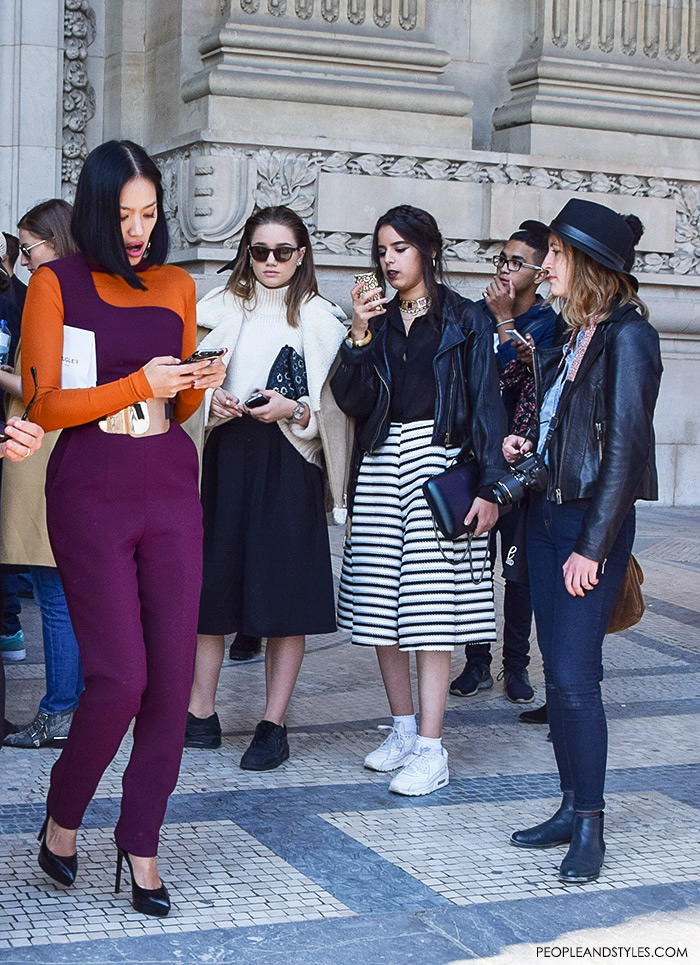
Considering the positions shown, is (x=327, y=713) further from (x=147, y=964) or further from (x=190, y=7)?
(x=190, y=7)

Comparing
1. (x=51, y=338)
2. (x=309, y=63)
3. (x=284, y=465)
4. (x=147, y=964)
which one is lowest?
(x=147, y=964)

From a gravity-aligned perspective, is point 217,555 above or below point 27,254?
below

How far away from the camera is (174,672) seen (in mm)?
3738

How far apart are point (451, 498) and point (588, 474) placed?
784mm

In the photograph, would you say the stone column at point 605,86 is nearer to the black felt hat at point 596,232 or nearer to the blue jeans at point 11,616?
the blue jeans at point 11,616

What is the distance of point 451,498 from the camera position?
4820 millimetres

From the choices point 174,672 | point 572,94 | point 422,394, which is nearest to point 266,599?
point 422,394

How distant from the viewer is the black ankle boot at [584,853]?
4.02 meters

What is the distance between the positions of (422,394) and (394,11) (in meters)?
6.70

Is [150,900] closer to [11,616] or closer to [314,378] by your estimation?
[314,378]

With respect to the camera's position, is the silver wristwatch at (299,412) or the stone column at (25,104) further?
the stone column at (25,104)

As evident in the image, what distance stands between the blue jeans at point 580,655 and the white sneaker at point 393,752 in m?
0.93

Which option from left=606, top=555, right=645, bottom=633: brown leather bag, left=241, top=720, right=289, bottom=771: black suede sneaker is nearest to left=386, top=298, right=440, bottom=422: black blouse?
left=606, top=555, right=645, bottom=633: brown leather bag

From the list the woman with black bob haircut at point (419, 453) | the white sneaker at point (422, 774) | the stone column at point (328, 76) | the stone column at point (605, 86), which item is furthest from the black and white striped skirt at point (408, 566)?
the stone column at point (605, 86)
